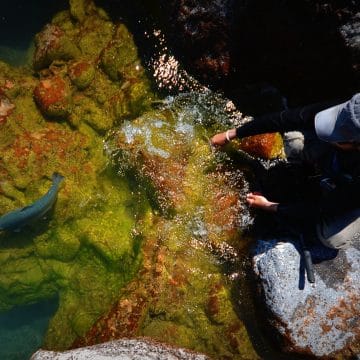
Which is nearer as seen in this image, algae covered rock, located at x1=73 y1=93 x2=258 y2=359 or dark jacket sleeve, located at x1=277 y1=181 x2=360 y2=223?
dark jacket sleeve, located at x1=277 y1=181 x2=360 y2=223

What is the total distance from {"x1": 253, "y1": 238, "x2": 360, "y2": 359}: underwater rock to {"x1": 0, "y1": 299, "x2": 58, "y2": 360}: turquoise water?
18.1 feet

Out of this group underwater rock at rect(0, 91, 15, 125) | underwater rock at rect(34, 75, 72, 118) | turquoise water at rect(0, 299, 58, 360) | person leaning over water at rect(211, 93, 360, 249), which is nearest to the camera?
person leaning over water at rect(211, 93, 360, 249)

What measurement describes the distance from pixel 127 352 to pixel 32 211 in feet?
7.64

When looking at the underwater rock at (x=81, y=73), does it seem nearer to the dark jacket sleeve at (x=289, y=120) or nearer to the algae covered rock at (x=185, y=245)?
the algae covered rock at (x=185, y=245)

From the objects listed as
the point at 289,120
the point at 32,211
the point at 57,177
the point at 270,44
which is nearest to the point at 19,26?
the point at 57,177

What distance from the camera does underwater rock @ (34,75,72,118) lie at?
461 centimetres

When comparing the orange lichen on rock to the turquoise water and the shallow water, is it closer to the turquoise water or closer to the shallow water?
the shallow water

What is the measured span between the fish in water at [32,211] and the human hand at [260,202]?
2.61m

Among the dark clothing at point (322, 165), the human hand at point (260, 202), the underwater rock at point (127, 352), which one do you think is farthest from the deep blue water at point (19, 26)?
the underwater rock at point (127, 352)

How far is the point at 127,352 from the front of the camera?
3.10 m

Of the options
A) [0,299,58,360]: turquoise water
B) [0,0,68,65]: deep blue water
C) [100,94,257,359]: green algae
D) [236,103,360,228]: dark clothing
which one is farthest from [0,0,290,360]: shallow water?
[0,299,58,360]: turquoise water

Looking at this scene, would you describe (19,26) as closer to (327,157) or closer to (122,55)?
(122,55)

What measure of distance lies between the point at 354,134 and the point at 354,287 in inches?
71.0

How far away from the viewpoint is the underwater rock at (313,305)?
3.10m
